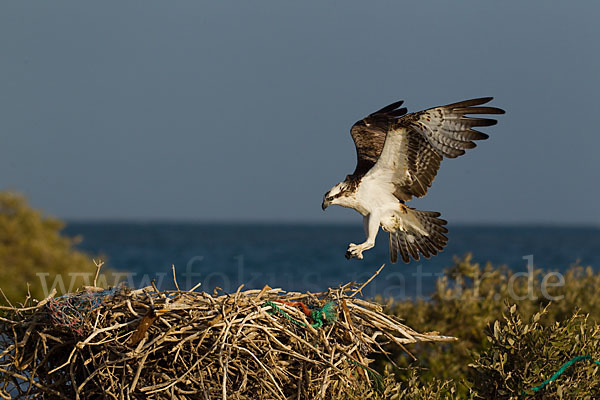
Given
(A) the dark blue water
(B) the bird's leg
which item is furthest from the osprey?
(A) the dark blue water

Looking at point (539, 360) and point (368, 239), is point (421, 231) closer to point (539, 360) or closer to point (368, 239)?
point (368, 239)

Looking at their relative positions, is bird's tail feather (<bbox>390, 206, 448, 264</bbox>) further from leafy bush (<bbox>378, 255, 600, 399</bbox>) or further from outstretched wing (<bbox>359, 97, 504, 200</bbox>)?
leafy bush (<bbox>378, 255, 600, 399</bbox>)

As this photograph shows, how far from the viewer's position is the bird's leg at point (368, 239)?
4961 mm

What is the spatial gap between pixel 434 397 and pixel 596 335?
1143 mm

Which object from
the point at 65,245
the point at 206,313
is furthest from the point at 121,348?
the point at 65,245

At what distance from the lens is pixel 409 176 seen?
5242mm

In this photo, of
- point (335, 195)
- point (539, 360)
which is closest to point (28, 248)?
point (335, 195)

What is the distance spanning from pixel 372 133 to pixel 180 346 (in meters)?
2.72

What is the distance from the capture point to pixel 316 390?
427cm

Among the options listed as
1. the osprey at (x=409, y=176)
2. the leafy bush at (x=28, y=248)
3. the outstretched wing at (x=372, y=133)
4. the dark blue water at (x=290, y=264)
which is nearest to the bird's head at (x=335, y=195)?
the osprey at (x=409, y=176)

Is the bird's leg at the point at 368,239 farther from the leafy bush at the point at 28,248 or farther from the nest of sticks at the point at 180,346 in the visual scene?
the leafy bush at the point at 28,248

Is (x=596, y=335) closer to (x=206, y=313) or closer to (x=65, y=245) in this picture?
(x=206, y=313)

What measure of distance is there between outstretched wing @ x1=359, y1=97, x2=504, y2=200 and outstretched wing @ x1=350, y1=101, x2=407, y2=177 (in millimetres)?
409

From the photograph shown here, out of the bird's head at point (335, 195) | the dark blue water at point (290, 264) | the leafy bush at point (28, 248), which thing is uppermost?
the bird's head at point (335, 195)
